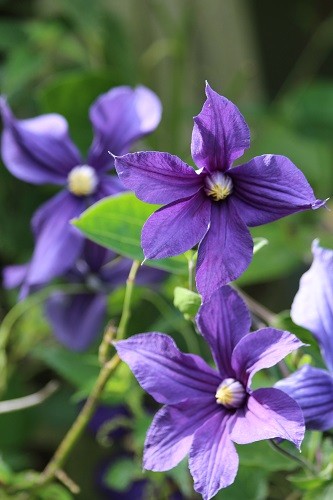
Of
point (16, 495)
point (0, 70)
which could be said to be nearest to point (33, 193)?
point (0, 70)

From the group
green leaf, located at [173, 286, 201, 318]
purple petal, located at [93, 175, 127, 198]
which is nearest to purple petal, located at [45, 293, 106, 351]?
purple petal, located at [93, 175, 127, 198]

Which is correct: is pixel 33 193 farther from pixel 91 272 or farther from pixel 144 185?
pixel 144 185

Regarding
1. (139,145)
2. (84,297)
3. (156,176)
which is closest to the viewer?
(156,176)

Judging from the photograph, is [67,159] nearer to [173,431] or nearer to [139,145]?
[173,431]

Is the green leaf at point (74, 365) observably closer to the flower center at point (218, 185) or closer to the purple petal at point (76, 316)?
the purple petal at point (76, 316)

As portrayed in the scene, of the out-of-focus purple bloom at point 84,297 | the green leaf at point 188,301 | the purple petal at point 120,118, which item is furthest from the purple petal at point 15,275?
the green leaf at point 188,301

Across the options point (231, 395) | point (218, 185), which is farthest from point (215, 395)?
point (218, 185)

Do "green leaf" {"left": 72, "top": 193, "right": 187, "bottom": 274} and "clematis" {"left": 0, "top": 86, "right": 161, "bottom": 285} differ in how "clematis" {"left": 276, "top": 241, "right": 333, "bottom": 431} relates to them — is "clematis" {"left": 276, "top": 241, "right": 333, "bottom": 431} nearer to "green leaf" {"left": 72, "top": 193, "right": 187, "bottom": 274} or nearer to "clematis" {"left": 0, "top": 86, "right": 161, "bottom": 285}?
"green leaf" {"left": 72, "top": 193, "right": 187, "bottom": 274}
